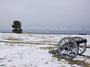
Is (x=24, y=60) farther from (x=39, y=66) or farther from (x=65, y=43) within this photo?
(x=65, y=43)

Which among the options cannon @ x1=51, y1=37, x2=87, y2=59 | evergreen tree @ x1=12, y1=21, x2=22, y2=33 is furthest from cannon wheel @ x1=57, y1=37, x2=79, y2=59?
evergreen tree @ x1=12, y1=21, x2=22, y2=33

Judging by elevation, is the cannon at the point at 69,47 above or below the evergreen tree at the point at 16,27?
below

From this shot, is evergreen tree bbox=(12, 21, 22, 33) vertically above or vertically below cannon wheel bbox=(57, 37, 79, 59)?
above

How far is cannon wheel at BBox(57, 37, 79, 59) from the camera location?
34.5 feet

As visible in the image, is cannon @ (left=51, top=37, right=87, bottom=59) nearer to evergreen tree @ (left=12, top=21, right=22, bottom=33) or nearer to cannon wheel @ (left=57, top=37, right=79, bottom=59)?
cannon wheel @ (left=57, top=37, right=79, bottom=59)

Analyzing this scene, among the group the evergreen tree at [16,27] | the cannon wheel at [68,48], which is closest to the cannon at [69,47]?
the cannon wheel at [68,48]

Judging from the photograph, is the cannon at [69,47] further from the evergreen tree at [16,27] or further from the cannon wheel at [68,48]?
the evergreen tree at [16,27]

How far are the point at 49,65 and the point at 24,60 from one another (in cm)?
150

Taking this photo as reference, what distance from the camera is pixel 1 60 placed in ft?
34.3

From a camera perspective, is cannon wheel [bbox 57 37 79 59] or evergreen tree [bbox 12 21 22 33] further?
evergreen tree [bbox 12 21 22 33]

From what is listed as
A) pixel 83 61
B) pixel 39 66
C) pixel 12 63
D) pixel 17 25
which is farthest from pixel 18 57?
pixel 17 25

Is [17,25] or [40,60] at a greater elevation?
[17,25]

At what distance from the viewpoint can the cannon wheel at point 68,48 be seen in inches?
414

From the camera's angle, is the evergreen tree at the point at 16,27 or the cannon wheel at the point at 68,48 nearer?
the cannon wheel at the point at 68,48
